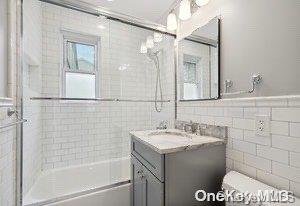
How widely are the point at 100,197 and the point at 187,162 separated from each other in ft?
3.73

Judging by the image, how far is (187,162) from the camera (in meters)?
1.19

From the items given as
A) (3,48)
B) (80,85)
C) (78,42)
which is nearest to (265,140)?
(3,48)

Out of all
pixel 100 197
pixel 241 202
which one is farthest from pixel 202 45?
pixel 100 197

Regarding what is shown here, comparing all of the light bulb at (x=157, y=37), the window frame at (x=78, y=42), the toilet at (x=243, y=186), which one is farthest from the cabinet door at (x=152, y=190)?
the light bulb at (x=157, y=37)

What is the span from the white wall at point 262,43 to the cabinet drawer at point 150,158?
760 mm

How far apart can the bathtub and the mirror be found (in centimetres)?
124

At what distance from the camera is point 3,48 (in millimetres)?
1251

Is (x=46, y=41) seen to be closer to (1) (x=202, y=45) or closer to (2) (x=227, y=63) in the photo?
(1) (x=202, y=45)

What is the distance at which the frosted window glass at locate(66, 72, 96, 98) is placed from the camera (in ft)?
8.09

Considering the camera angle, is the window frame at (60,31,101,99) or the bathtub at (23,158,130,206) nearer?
the bathtub at (23,158,130,206)

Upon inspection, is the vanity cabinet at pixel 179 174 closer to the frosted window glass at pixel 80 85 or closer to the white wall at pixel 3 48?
the white wall at pixel 3 48

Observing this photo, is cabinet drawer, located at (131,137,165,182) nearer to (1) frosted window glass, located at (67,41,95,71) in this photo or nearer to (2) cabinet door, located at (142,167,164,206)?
(2) cabinet door, located at (142,167,164,206)

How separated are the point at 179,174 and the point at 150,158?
25 cm

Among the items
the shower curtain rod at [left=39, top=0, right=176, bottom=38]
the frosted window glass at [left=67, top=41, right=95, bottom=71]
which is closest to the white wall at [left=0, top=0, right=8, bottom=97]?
the shower curtain rod at [left=39, top=0, right=176, bottom=38]
